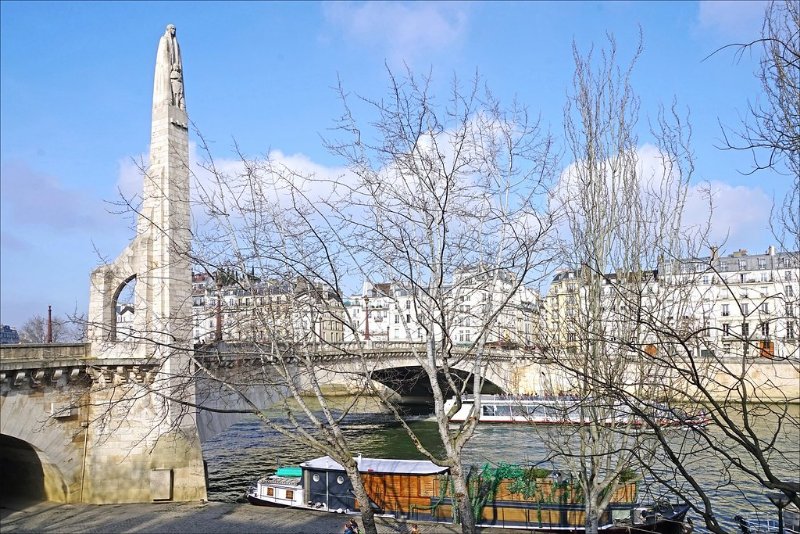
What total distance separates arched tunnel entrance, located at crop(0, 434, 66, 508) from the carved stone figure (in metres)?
11.8

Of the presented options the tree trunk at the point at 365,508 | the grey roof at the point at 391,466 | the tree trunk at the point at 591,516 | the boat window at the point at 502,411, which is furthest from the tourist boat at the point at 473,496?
the boat window at the point at 502,411

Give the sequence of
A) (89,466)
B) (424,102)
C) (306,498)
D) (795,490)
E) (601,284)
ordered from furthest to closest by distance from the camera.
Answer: (306,498) → (89,466) → (601,284) → (424,102) → (795,490)

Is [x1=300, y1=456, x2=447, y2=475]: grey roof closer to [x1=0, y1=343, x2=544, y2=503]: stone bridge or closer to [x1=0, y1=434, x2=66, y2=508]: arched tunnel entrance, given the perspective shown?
[x1=0, y1=343, x2=544, y2=503]: stone bridge

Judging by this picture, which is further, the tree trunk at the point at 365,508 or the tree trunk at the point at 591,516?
the tree trunk at the point at 591,516

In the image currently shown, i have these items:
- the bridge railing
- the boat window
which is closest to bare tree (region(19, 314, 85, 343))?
the bridge railing

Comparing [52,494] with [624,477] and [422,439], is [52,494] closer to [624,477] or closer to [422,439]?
[624,477]

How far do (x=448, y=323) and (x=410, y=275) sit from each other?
144cm

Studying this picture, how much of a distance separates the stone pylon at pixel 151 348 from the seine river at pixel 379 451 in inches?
149

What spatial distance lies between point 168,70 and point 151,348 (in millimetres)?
9196

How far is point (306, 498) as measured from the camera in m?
23.0

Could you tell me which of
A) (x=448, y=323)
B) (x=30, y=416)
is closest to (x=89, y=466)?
(x=30, y=416)

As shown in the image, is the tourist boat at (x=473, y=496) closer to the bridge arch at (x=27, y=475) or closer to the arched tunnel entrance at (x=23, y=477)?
the bridge arch at (x=27, y=475)

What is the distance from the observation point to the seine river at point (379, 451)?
82.2ft

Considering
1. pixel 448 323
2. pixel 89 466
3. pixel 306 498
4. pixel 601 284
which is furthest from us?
pixel 306 498
